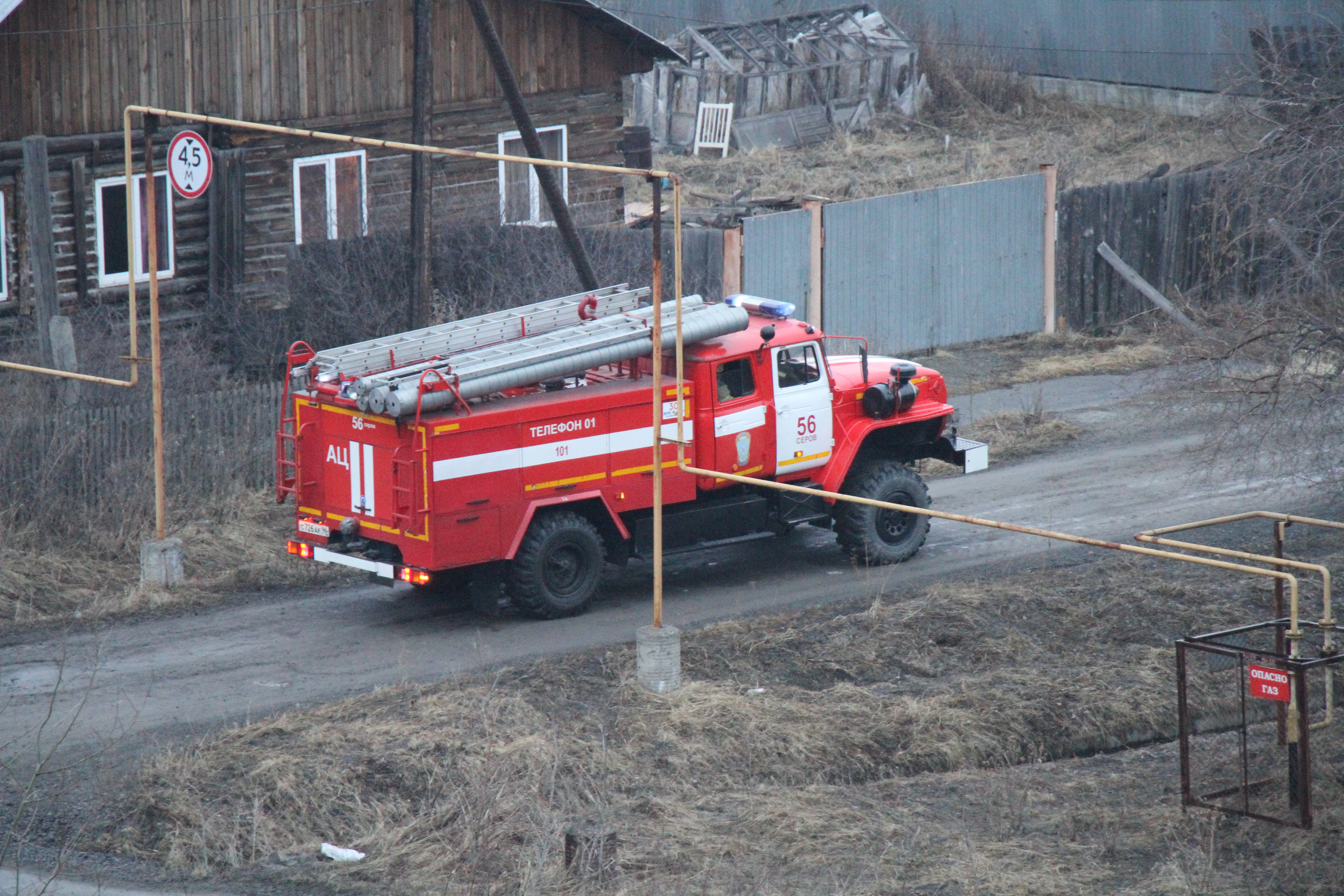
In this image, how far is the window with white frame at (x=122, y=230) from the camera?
67.0ft

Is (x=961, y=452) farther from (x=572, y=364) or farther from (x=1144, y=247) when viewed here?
(x=1144, y=247)

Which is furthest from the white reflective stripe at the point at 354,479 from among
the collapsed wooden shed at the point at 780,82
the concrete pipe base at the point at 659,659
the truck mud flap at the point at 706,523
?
the collapsed wooden shed at the point at 780,82

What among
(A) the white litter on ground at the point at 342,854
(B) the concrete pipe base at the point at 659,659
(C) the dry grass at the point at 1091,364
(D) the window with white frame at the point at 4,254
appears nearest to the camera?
(A) the white litter on ground at the point at 342,854

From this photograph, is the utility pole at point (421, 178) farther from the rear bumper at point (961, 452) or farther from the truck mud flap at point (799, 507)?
the rear bumper at point (961, 452)

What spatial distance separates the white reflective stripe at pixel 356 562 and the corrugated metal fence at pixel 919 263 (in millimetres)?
10206

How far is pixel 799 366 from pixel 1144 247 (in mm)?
13812

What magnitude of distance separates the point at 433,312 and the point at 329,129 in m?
4.85

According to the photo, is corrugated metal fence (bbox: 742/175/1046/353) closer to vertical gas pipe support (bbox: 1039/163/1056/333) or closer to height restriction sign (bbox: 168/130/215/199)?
vertical gas pipe support (bbox: 1039/163/1056/333)

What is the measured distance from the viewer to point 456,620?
13148mm

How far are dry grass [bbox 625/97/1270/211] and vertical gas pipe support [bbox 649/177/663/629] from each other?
18.5 metres

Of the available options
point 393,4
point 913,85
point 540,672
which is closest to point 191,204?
point 393,4

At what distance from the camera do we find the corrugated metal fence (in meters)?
22.0

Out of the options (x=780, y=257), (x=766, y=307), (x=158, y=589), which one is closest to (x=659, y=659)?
(x=766, y=307)

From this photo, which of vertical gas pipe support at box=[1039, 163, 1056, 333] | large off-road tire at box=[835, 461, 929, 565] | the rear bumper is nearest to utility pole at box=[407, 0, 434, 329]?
large off-road tire at box=[835, 461, 929, 565]
